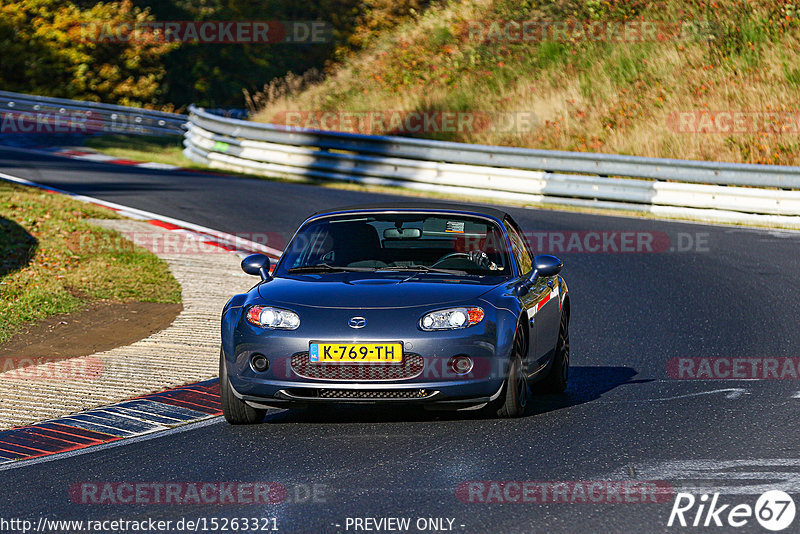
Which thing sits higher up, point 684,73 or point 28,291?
point 684,73

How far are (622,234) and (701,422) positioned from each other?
10549 millimetres

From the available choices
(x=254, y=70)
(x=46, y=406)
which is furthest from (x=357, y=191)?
(x=254, y=70)

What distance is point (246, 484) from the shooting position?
640cm

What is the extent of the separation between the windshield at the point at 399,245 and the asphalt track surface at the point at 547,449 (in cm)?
103

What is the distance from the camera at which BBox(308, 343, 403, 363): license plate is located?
745 centimetres

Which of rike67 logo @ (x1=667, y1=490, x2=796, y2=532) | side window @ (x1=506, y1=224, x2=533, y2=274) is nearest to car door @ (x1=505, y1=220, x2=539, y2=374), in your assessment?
side window @ (x1=506, y1=224, x2=533, y2=274)

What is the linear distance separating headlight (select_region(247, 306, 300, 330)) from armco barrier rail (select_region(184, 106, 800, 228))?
44.1 feet

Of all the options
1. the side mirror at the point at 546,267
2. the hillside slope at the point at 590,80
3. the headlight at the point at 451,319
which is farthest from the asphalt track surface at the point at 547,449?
the hillside slope at the point at 590,80

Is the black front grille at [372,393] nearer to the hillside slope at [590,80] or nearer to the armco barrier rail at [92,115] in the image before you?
the hillside slope at [590,80]

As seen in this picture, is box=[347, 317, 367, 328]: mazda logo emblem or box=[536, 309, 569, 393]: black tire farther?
box=[536, 309, 569, 393]: black tire

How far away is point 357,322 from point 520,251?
1.99 meters

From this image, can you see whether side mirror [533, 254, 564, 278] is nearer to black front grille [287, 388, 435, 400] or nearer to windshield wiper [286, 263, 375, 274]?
windshield wiper [286, 263, 375, 274]

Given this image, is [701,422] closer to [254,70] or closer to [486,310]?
[486,310]

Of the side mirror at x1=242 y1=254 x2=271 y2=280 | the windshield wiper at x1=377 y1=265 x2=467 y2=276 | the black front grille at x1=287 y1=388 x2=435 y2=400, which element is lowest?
the black front grille at x1=287 y1=388 x2=435 y2=400
